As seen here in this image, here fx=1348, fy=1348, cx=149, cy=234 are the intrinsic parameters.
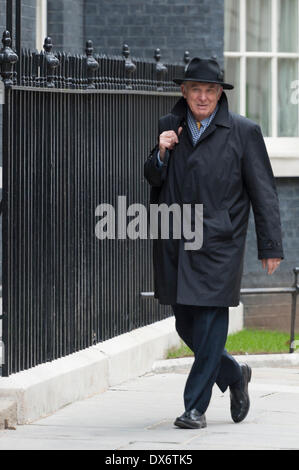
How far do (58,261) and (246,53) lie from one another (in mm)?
6196

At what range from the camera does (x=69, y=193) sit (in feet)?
27.9

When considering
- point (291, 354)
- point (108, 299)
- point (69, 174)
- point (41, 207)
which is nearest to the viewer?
point (41, 207)

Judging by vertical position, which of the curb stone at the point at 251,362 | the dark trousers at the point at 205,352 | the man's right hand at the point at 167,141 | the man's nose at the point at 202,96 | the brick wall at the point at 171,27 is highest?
the brick wall at the point at 171,27

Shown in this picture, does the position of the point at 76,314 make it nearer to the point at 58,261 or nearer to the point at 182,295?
the point at 58,261

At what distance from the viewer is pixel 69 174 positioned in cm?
851

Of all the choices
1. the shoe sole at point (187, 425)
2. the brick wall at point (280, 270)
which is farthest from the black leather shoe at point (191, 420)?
the brick wall at point (280, 270)

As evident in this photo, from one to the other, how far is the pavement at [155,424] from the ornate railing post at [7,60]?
191cm

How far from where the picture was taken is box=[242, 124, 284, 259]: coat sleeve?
714 cm

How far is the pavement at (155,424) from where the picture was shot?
6.71m

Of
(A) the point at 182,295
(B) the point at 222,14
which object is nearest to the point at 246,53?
(B) the point at 222,14

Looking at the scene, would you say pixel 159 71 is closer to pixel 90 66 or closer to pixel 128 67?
pixel 128 67

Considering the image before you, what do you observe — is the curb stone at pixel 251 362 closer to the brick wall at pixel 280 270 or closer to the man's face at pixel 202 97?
the brick wall at pixel 280 270

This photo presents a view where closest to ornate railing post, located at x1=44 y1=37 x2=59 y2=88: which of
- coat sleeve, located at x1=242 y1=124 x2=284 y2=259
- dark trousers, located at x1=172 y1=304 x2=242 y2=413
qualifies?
coat sleeve, located at x1=242 y1=124 x2=284 y2=259

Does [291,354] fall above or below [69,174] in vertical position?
below
